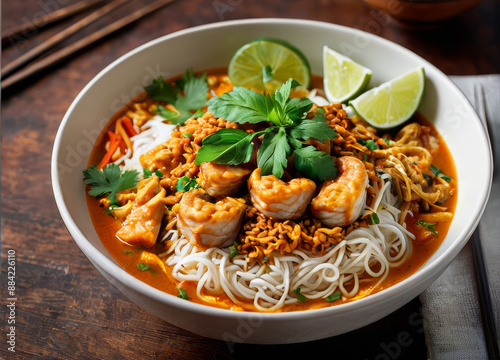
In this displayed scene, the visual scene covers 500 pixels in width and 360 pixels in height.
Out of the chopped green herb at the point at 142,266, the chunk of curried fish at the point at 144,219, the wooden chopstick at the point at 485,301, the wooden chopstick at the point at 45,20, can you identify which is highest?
the wooden chopstick at the point at 45,20

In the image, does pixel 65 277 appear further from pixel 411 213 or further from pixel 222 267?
pixel 411 213

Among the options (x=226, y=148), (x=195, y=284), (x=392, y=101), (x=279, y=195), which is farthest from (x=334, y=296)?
(x=392, y=101)

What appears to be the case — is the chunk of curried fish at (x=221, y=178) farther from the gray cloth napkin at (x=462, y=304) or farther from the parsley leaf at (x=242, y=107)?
the gray cloth napkin at (x=462, y=304)

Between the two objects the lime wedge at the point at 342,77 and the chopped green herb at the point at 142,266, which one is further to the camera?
the lime wedge at the point at 342,77

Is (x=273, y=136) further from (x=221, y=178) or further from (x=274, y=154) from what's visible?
Result: (x=221, y=178)

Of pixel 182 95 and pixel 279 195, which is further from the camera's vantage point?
pixel 182 95

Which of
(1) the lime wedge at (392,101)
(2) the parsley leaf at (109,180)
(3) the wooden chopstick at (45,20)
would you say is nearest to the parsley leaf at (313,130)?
(1) the lime wedge at (392,101)
